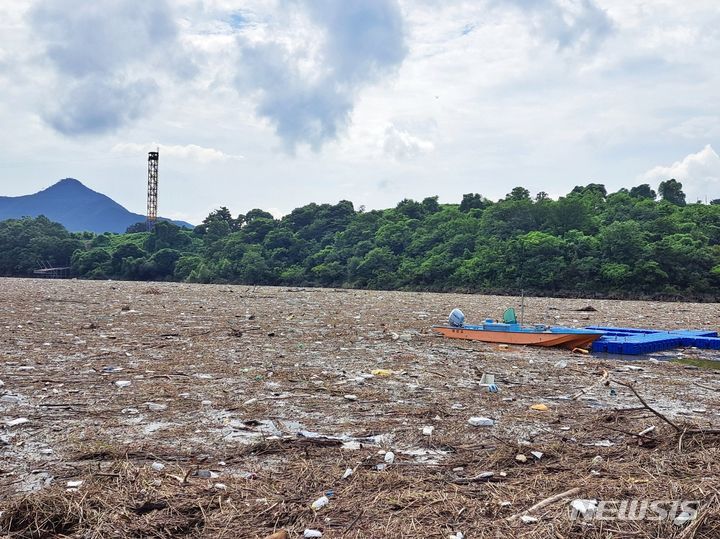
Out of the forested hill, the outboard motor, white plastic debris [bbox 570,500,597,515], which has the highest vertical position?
the forested hill

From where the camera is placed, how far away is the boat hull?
400 inches

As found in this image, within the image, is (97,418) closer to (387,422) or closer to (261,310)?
(387,422)

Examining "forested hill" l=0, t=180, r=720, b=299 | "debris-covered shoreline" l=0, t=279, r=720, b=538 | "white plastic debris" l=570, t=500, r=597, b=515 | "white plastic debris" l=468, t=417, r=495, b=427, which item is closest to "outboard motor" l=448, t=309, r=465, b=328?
"debris-covered shoreline" l=0, t=279, r=720, b=538

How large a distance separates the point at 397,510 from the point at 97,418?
314 centimetres

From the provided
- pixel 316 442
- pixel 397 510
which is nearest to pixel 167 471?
pixel 316 442

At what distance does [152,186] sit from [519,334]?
95799 millimetres

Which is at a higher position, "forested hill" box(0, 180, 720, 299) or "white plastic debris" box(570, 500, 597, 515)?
"forested hill" box(0, 180, 720, 299)

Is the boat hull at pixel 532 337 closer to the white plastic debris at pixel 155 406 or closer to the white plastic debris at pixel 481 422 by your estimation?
the white plastic debris at pixel 481 422

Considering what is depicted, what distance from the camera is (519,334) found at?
34.5ft

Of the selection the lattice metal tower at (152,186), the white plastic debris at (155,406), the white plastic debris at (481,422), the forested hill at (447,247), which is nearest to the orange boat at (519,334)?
the white plastic debris at (481,422)

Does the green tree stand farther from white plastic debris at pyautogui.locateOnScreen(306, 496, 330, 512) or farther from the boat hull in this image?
white plastic debris at pyautogui.locateOnScreen(306, 496, 330, 512)

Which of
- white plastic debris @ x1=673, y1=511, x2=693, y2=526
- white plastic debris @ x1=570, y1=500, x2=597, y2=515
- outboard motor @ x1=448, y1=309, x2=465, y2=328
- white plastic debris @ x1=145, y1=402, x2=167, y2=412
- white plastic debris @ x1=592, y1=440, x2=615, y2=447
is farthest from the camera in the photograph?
outboard motor @ x1=448, y1=309, x2=465, y2=328

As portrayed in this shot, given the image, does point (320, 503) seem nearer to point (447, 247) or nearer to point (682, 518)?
point (682, 518)

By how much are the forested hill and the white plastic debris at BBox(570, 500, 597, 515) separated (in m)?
39.7
